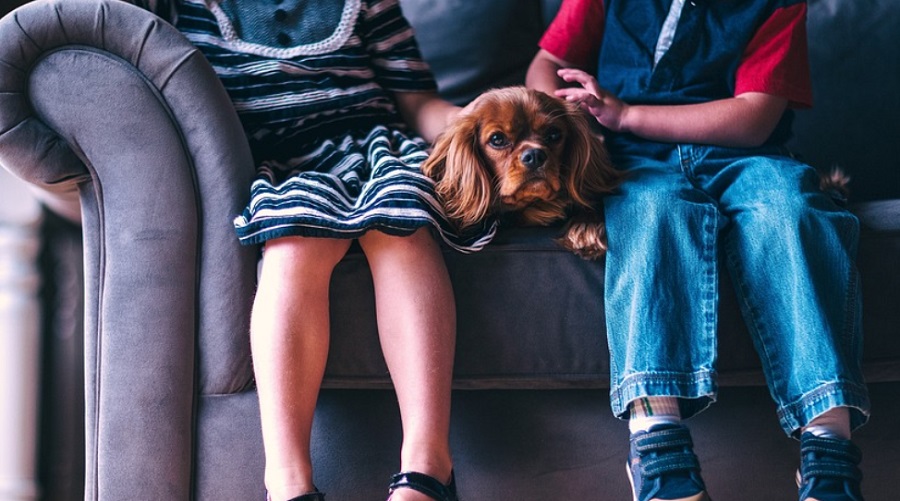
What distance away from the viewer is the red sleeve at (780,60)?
1.34m

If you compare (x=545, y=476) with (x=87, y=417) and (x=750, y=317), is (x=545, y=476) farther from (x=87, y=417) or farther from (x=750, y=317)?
(x=87, y=417)

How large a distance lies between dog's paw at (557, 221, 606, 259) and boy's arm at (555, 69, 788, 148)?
0.23 meters

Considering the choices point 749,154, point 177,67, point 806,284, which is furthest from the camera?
point 749,154

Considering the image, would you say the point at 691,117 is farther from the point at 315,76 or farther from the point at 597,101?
the point at 315,76

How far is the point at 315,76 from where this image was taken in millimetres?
1433

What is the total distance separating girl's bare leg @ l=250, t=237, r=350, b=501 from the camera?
1.05 meters

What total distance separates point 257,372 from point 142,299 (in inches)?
8.5

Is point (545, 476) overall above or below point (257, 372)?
below

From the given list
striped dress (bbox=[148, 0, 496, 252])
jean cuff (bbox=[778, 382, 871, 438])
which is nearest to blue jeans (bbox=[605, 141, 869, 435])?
jean cuff (bbox=[778, 382, 871, 438])

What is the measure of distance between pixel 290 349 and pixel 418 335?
170 millimetres

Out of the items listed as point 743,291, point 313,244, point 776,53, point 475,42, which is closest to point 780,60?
point 776,53

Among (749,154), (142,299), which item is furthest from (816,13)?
(142,299)

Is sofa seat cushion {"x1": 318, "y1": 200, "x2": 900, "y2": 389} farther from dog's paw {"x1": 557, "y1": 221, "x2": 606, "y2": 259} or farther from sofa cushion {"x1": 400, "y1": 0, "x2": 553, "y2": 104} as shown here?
sofa cushion {"x1": 400, "y1": 0, "x2": 553, "y2": 104}

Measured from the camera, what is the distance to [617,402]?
1057 mm
